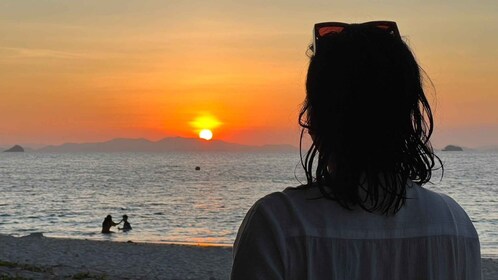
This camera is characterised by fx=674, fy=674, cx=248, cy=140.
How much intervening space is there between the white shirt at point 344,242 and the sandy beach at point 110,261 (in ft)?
37.0

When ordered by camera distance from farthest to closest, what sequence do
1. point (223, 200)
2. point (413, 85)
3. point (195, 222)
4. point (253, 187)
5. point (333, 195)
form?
point (253, 187) → point (223, 200) → point (195, 222) → point (413, 85) → point (333, 195)

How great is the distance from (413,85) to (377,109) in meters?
0.11

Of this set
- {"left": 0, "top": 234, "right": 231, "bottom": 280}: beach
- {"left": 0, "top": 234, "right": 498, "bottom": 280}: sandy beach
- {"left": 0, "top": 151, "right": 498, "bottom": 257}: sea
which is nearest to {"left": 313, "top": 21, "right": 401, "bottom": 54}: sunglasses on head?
{"left": 0, "top": 234, "right": 498, "bottom": 280}: sandy beach

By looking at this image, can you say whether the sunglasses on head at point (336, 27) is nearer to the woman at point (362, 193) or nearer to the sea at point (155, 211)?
the woman at point (362, 193)

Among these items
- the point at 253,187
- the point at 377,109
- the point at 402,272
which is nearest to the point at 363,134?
the point at 377,109

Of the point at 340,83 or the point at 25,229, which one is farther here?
the point at 25,229

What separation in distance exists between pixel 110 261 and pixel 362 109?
683 inches

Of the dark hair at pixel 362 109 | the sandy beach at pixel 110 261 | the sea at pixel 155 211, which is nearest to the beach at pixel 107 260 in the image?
the sandy beach at pixel 110 261

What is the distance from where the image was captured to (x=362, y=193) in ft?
4.84

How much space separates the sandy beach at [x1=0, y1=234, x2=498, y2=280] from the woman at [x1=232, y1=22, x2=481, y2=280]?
11.3m

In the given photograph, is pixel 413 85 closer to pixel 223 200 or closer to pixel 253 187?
pixel 223 200

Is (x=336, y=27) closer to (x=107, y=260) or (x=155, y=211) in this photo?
(x=107, y=260)

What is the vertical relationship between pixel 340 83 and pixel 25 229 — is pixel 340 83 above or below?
above

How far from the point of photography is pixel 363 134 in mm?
1550
